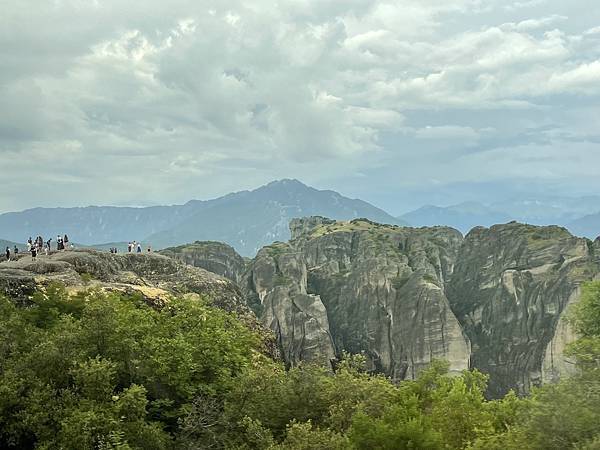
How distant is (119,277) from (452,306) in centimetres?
11442

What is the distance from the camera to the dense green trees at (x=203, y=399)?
3038 centimetres

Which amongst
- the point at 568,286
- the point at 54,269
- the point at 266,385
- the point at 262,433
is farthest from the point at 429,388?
the point at 568,286

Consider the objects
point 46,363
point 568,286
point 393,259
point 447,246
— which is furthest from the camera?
point 447,246

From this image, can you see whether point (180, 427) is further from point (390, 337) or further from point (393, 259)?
point (393, 259)

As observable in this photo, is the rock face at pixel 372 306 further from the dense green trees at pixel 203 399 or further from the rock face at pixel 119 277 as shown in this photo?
the dense green trees at pixel 203 399

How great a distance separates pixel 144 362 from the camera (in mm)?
38625

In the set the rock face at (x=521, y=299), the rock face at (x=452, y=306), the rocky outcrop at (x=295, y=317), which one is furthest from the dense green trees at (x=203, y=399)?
the rock face at (x=521, y=299)

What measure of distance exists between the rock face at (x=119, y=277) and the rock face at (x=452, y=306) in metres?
55.3

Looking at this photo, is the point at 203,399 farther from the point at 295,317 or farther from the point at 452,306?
the point at 452,306

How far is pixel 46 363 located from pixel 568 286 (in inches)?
4856

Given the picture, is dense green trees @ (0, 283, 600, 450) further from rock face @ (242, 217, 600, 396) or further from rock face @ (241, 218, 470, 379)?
rock face @ (241, 218, 470, 379)

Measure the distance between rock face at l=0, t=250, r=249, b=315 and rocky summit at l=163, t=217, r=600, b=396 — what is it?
51.7 m

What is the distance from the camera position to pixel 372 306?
15262cm

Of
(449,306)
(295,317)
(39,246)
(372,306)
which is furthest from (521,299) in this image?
(39,246)
